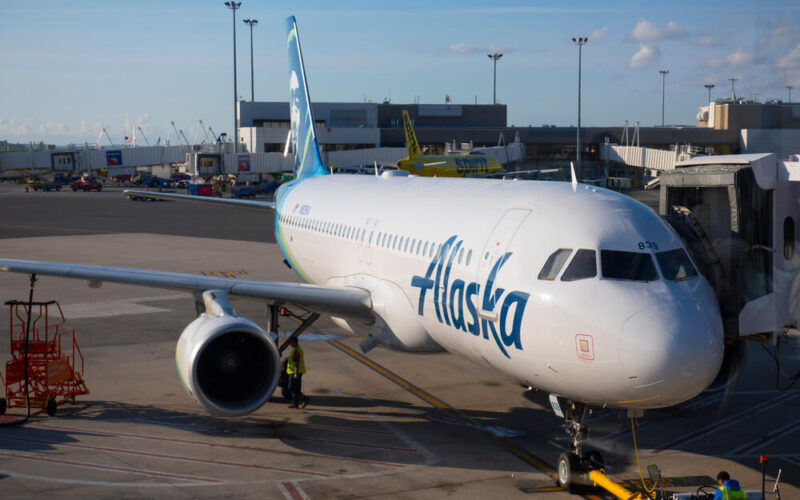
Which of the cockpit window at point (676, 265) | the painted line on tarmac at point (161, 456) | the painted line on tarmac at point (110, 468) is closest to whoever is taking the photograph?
the cockpit window at point (676, 265)

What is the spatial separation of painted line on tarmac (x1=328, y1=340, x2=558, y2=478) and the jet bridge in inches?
152

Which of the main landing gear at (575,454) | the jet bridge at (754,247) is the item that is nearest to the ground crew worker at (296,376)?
the main landing gear at (575,454)

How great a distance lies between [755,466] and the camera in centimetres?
1424

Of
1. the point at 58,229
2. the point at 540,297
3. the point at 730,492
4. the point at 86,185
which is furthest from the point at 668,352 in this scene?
the point at 86,185

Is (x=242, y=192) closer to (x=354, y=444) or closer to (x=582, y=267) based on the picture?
(x=354, y=444)

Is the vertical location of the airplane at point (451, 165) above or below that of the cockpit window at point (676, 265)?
above

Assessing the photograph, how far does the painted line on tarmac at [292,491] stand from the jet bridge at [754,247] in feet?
23.4

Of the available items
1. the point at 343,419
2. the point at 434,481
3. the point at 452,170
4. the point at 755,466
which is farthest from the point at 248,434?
the point at 452,170

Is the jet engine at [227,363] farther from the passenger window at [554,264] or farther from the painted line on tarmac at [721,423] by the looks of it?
the painted line on tarmac at [721,423]

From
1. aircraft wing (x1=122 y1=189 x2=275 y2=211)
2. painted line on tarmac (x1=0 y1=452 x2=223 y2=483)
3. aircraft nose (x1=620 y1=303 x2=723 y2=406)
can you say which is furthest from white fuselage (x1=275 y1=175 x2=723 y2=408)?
aircraft wing (x1=122 y1=189 x2=275 y2=211)

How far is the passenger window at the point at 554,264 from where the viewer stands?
11.7m

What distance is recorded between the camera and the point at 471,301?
13133mm

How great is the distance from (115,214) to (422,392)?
5962 centimetres

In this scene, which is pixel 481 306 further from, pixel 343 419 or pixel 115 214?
pixel 115 214
